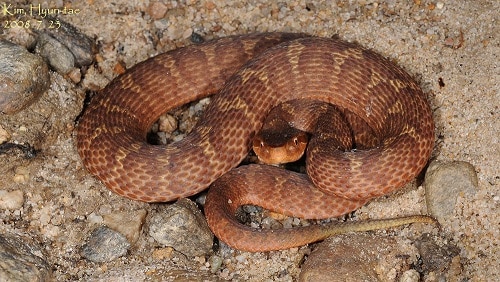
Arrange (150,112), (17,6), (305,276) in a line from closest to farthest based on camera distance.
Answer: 1. (305,276)
2. (150,112)
3. (17,6)

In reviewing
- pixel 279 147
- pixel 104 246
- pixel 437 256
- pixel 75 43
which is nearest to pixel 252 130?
pixel 279 147

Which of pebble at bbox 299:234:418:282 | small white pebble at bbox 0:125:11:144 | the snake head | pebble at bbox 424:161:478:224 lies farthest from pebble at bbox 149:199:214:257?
pebble at bbox 424:161:478:224

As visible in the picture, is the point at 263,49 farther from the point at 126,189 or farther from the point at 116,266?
the point at 116,266

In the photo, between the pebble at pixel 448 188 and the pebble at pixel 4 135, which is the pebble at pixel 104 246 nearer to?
the pebble at pixel 4 135

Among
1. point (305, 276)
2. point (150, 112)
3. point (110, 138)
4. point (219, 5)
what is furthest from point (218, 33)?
point (305, 276)

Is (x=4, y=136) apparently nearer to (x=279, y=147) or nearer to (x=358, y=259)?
(x=279, y=147)

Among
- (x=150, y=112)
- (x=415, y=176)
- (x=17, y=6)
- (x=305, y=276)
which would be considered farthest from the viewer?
(x=17, y=6)

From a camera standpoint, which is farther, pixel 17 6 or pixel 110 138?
pixel 17 6
